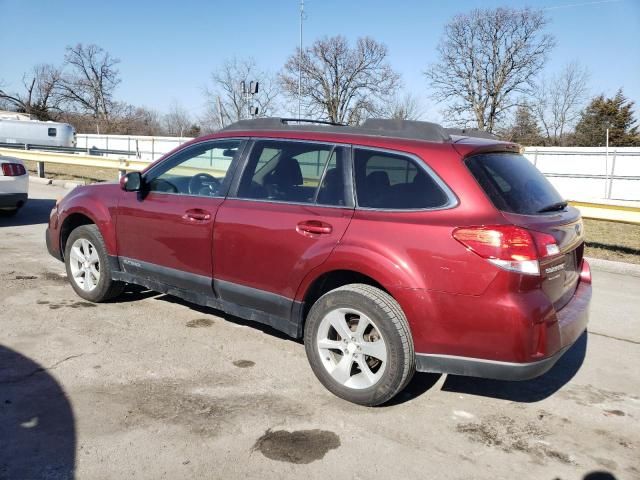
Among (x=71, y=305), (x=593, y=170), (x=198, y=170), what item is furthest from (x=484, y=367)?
(x=593, y=170)

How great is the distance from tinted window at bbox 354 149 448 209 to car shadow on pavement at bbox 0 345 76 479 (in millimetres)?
2159

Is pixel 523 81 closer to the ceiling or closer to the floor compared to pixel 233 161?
closer to the ceiling

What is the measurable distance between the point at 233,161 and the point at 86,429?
2151 millimetres

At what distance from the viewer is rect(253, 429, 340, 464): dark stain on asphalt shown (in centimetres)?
281

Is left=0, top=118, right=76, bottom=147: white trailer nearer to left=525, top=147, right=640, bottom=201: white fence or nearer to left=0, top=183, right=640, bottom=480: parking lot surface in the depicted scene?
left=525, top=147, right=640, bottom=201: white fence

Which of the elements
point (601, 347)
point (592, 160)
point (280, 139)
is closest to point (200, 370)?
point (280, 139)

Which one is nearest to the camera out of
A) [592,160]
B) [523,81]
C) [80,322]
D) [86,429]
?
[86,429]

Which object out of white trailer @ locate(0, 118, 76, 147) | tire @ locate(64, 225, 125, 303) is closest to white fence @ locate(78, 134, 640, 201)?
tire @ locate(64, 225, 125, 303)

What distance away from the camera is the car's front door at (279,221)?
3516mm

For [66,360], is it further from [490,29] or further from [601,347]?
[490,29]

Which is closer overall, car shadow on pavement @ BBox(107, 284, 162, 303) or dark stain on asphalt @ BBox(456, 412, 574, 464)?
dark stain on asphalt @ BBox(456, 412, 574, 464)

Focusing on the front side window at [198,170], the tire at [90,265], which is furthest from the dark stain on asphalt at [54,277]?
the front side window at [198,170]

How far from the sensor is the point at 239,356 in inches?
161

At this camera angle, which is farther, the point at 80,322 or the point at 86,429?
the point at 80,322
